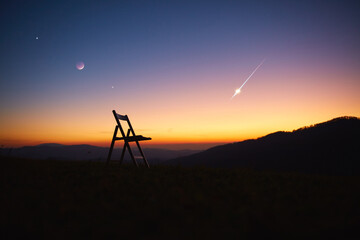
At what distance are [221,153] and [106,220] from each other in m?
82.7

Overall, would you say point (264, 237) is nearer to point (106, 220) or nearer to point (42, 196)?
point (106, 220)

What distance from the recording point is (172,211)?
259 cm

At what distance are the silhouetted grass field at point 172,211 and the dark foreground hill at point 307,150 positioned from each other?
1868 inches

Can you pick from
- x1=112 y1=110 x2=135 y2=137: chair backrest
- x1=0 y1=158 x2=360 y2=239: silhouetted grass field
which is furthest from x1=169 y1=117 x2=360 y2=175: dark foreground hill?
x1=0 y1=158 x2=360 y2=239: silhouetted grass field

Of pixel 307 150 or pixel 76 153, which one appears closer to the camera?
pixel 307 150

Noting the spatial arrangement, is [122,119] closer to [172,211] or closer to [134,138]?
[134,138]

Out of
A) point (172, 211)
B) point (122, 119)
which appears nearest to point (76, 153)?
point (122, 119)

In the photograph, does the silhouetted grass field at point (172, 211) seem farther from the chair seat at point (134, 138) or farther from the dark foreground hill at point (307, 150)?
the dark foreground hill at point (307, 150)

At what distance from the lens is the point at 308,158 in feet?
183

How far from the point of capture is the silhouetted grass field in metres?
2.07

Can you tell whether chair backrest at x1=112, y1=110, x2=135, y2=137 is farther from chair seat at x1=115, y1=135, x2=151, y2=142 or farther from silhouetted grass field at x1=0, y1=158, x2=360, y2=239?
silhouetted grass field at x1=0, y1=158, x2=360, y2=239

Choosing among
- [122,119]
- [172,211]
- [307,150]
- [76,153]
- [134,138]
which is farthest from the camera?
[76,153]

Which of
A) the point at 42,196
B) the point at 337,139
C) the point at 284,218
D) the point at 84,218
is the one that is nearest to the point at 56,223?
the point at 84,218

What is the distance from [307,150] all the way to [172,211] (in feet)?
231
